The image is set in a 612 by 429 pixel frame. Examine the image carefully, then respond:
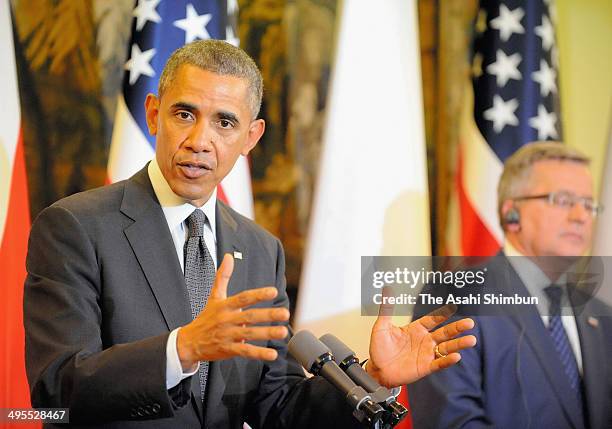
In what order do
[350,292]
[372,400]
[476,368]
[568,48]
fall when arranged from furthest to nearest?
[568,48], [350,292], [476,368], [372,400]

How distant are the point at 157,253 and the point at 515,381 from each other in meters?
1.73

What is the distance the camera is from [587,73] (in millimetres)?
3547

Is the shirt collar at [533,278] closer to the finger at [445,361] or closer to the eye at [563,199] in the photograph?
the eye at [563,199]

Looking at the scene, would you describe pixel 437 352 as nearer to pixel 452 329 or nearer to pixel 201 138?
pixel 452 329

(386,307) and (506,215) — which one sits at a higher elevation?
(506,215)

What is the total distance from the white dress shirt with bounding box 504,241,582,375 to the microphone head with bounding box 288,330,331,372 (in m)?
1.62

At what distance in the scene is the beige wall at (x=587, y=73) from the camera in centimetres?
→ 350

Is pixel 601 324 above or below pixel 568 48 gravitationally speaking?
below

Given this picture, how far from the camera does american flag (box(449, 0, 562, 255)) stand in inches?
131

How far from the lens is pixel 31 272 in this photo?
2.01 m

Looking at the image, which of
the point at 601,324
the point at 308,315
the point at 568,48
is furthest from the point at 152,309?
the point at 568,48

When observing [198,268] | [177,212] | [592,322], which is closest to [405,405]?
[592,322]

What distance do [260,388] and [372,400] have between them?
799 millimetres

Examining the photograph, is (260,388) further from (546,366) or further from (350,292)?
(546,366)
